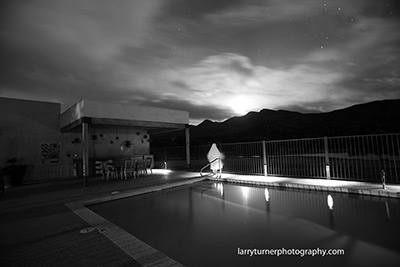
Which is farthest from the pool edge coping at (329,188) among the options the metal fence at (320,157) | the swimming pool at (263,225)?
the metal fence at (320,157)

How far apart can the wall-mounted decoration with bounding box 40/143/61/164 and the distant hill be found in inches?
1157

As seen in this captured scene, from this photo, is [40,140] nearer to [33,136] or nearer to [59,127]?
[33,136]

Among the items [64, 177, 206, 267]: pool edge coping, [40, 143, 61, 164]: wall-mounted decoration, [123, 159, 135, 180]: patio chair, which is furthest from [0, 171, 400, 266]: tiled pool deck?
[40, 143, 61, 164]: wall-mounted decoration

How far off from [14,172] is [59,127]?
10.3 feet

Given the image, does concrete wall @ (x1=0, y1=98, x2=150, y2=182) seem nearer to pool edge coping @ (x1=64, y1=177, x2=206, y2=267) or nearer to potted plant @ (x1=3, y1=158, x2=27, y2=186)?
potted plant @ (x1=3, y1=158, x2=27, y2=186)

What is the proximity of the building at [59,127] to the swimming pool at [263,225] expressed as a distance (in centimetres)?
442

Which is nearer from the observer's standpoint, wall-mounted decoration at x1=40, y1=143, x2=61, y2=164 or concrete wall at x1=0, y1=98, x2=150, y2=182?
concrete wall at x1=0, y1=98, x2=150, y2=182

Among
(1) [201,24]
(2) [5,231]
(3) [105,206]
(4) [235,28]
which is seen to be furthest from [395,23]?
(2) [5,231]

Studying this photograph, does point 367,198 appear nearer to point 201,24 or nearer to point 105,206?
point 105,206

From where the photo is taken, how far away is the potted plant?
31.4 feet

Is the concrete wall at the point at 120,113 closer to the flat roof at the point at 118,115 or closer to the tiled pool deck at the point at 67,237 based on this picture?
the flat roof at the point at 118,115

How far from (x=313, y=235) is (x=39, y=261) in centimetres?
423

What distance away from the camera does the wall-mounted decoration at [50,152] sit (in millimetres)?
11109

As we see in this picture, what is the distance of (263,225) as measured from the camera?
4270 mm
